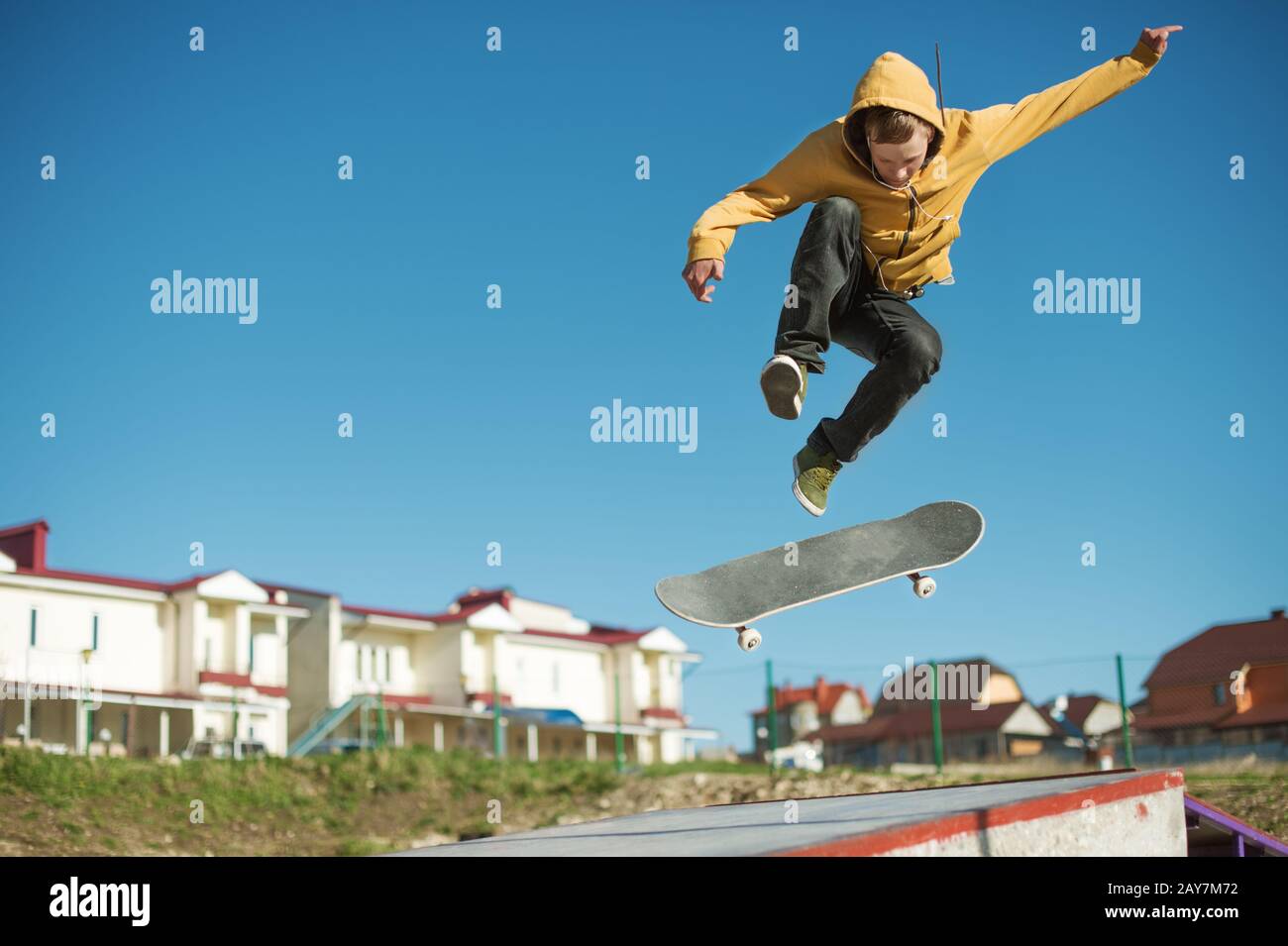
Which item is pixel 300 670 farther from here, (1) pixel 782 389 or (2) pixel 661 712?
(1) pixel 782 389

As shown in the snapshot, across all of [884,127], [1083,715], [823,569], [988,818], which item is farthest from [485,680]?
[884,127]

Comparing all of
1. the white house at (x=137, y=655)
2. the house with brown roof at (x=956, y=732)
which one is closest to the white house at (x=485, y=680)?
the white house at (x=137, y=655)

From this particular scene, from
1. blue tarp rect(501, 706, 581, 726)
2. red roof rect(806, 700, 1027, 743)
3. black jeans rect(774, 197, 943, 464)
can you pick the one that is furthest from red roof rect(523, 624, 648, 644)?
black jeans rect(774, 197, 943, 464)

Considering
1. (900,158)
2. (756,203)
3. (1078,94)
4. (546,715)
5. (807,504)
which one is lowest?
(546,715)

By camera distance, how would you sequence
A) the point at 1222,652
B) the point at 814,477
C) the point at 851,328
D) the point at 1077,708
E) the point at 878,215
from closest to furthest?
the point at 878,215 < the point at 851,328 < the point at 814,477 < the point at 1222,652 < the point at 1077,708

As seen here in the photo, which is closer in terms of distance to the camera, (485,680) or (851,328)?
(851,328)

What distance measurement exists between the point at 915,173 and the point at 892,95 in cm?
48

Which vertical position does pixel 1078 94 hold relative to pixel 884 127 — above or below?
above

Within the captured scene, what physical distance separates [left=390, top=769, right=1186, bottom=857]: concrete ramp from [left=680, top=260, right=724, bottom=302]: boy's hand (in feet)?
7.54

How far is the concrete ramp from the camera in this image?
5.55 meters

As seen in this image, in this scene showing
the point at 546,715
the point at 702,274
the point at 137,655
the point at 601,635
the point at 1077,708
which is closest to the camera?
the point at 702,274

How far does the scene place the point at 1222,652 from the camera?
38.8 meters

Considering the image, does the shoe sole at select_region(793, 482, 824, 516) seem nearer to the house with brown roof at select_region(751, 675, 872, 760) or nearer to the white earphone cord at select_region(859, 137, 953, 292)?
the white earphone cord at select_region(859, 137, 953, 292)
